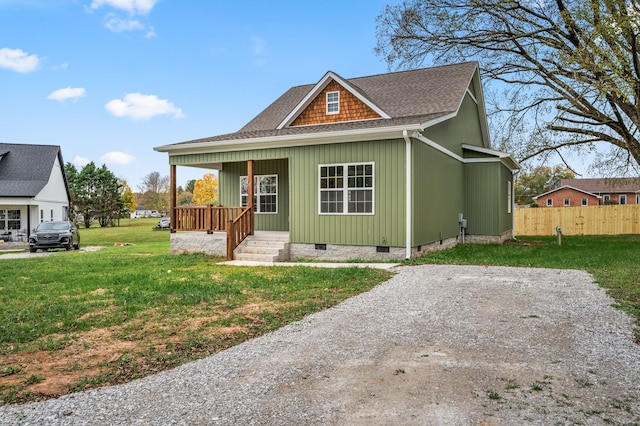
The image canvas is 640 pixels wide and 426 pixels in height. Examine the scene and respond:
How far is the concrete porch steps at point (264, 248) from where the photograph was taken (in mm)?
12625

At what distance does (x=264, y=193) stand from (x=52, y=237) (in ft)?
36.2

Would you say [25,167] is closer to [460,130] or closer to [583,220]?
[460,130]

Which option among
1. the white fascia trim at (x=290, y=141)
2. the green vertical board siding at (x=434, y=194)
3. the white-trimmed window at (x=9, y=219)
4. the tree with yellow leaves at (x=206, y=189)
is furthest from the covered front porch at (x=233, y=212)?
the tree with yellow leaves at (x=206, y=189)

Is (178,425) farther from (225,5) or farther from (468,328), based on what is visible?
(225,5)

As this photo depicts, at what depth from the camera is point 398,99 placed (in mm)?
15711

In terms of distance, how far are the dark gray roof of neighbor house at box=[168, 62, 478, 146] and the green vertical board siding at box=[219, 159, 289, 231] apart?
120 cm

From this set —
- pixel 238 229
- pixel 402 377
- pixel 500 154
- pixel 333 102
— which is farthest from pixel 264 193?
pixel 402 377

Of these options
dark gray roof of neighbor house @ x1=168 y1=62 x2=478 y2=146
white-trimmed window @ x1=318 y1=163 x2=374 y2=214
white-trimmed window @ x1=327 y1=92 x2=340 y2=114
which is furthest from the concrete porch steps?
white-trimmed window @ x1=327 y1=92 x2=340 y2=114

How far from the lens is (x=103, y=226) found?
48.5 meters

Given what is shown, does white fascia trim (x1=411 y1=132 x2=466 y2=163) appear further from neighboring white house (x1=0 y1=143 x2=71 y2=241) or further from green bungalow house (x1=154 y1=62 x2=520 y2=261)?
neighboring white house (x1=0 y1=143 x2=71 y2=241)

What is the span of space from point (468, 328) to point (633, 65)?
14.8 m

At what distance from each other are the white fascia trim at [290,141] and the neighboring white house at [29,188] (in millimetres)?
17336

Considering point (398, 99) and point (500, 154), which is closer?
point (398, 99)

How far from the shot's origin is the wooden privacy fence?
25391mm
